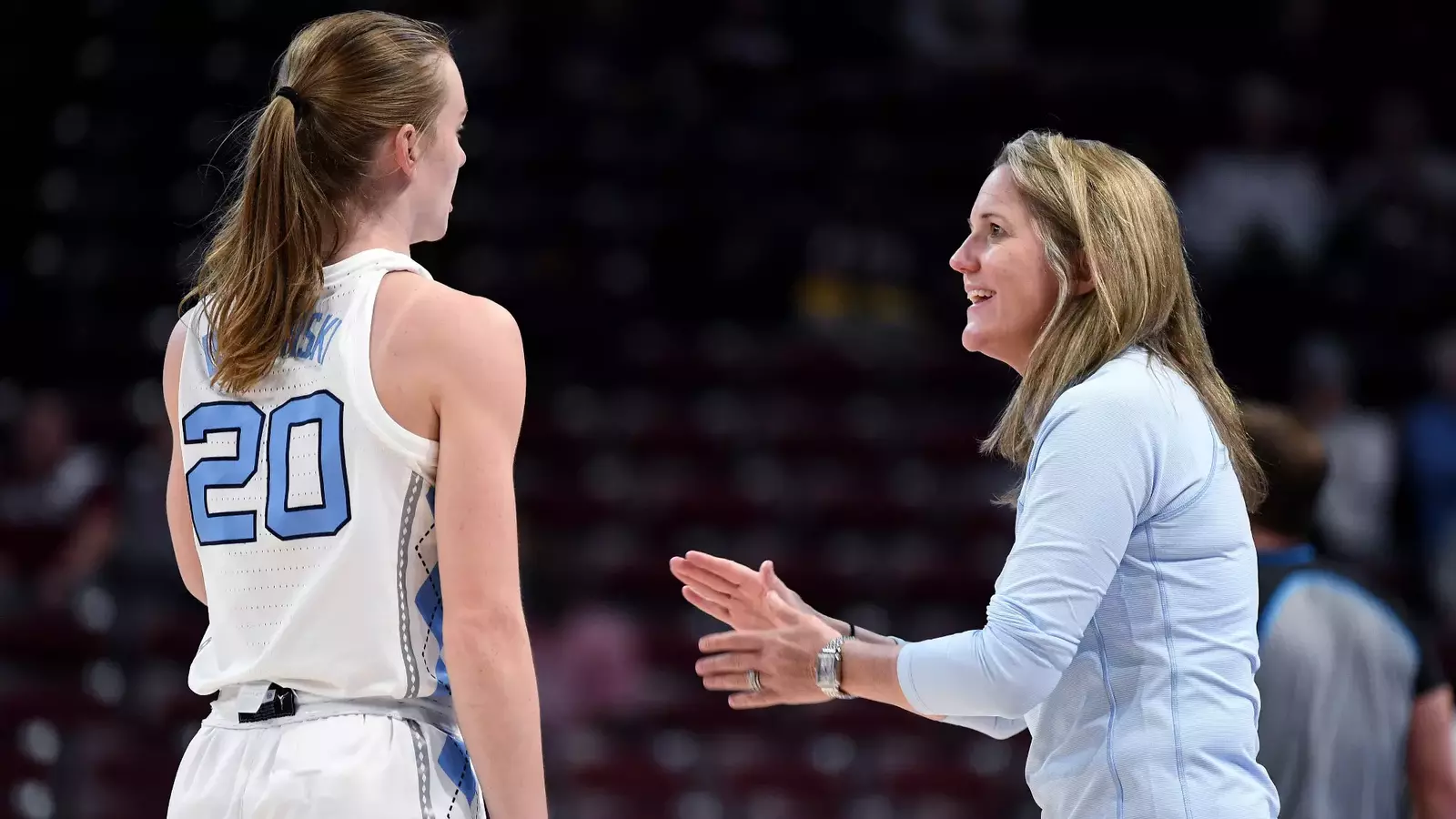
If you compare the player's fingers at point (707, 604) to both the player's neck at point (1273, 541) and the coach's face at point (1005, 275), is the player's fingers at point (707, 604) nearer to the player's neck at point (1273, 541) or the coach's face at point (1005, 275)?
the coach's face at point (1005, 275)

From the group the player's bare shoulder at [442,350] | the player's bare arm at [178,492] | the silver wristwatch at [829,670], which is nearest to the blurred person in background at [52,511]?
the player's bare arm at [178,492]

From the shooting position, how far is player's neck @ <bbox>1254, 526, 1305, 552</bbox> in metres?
3.20

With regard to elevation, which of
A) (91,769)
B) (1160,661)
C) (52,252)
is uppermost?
(1160,661)

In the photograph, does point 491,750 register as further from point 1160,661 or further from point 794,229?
point 794,229

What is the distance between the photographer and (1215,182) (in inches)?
357

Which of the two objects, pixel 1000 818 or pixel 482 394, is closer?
pixel 482 394

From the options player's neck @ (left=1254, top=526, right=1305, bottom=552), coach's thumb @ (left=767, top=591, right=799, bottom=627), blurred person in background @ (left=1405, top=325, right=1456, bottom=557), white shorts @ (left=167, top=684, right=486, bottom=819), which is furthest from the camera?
blurred person in background @ (left=1405, top=325, right=1456, bottom=557)

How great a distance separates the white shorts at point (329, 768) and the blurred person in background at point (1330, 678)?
174cm

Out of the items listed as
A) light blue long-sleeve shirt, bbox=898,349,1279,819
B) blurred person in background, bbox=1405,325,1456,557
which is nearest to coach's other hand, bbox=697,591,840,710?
light blue long-sleeve shirt, bbox=898,349,1279,819

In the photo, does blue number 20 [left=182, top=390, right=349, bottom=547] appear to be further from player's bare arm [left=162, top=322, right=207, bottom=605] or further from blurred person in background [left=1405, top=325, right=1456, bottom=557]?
blurred person in background [left=1405, top=325, right=1456, bottom=557]

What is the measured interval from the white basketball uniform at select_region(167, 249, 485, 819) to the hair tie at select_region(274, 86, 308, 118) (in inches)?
10.3

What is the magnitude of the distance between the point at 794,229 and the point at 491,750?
7095 mm

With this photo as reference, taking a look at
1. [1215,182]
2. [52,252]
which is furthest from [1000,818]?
[52,252]

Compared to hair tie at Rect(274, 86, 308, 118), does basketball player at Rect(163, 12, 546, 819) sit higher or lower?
lower
